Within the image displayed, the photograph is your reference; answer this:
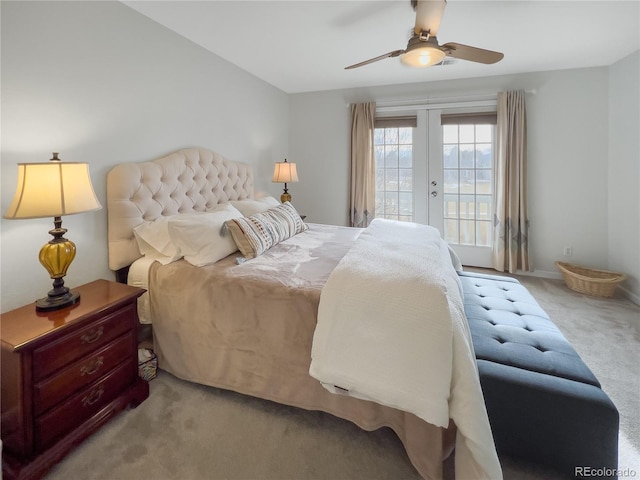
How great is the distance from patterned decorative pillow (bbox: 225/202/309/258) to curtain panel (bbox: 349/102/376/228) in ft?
6.00

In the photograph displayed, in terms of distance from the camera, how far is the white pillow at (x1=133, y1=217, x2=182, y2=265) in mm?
2039

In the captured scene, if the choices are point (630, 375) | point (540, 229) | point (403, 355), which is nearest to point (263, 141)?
point (403, 355)

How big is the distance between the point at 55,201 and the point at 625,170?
491cm

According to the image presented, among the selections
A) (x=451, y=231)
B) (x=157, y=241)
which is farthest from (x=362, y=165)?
(x=157, y=241)

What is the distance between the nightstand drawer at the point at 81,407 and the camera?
1283 millimetres

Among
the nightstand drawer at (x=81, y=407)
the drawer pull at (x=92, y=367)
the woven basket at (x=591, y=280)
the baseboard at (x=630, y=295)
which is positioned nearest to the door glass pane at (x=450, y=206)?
the woven basket at (x=591, y=280)

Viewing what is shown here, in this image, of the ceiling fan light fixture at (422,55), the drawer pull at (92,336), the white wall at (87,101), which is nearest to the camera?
the drawer pull at (92,336)

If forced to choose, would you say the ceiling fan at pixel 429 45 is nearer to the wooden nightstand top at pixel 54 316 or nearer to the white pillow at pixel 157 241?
the white pillow at pixel 157 241

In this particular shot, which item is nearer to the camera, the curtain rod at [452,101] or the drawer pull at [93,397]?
the drawer pull at [93,397]

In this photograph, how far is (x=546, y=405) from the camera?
49.9 inches

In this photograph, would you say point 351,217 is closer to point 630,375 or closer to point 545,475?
point 630,375

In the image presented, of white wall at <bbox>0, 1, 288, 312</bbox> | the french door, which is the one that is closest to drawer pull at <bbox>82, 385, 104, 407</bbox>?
white wall at <bbox>0, 1, 288, 312</bbox>

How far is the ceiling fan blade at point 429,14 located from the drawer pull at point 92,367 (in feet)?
8.61

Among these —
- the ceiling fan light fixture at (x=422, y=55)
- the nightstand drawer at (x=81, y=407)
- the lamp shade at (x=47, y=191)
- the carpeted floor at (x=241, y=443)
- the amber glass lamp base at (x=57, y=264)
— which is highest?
the ceiling fan light fixture at (x=422, y=55)
